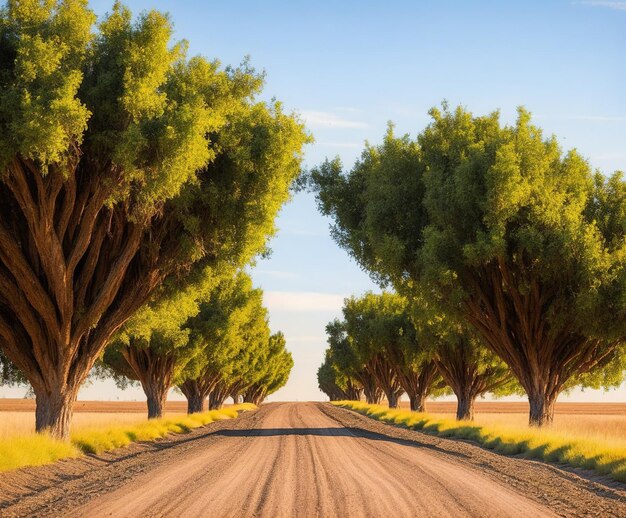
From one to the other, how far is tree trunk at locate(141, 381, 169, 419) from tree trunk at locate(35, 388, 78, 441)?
67.3ft

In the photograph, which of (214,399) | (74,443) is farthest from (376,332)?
(74,443)

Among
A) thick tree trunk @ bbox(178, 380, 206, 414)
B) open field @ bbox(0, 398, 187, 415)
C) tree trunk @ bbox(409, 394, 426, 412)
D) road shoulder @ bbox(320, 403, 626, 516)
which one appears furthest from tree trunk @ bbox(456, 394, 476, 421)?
open field @ bbox(0, 398, 187, 415)

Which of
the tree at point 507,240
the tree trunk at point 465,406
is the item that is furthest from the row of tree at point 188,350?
the tree trunk at point 465,406

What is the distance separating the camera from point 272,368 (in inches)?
4345

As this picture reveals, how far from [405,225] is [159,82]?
15.8m

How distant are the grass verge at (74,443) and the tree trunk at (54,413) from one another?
0.52 meters

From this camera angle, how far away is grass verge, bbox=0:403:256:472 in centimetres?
1641

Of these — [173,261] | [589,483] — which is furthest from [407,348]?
[589,483]

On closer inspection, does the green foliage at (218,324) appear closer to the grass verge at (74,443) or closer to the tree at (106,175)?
the grass verge at (74,443)

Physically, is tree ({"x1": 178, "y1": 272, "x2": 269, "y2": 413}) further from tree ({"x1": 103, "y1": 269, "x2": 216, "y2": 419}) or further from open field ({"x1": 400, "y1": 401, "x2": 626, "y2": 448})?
open field ({"x1": 400, "y1": 401, "x2": 626, "y2": 448})

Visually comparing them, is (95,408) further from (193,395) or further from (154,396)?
(154,396)

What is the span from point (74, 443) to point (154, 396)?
2059 centimetres

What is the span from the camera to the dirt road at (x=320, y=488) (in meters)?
11.1

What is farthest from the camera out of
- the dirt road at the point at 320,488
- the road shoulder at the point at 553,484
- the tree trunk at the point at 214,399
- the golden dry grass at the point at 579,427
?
the tree trunk at the point at 214,399
